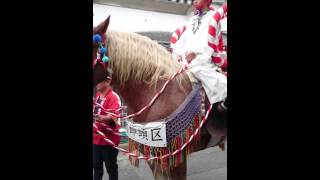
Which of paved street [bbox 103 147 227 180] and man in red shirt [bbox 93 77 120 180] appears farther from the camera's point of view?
paved street [bbox 103 147 227 180]

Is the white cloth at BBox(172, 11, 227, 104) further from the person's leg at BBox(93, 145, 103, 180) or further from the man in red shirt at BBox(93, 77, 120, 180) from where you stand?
the person's leg at BBox(93, 145, 103, 180)

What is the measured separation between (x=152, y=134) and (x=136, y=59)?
0.53 m

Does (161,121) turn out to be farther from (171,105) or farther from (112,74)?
(112,74)

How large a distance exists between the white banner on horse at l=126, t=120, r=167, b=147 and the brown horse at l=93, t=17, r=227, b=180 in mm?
69

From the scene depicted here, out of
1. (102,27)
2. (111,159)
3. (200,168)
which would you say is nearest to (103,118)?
(111,159)

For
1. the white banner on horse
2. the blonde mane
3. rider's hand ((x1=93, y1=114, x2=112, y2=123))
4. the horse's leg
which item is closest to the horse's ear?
the blonde mane

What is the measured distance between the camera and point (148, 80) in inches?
67.6

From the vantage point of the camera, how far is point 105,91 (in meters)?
2.32

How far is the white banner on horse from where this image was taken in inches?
62.6

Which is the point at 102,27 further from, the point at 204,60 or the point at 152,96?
→ the point at 204,60

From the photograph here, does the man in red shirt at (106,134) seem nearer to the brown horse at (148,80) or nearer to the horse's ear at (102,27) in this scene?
the brown horse at (148,80)

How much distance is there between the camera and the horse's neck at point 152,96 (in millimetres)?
1681
